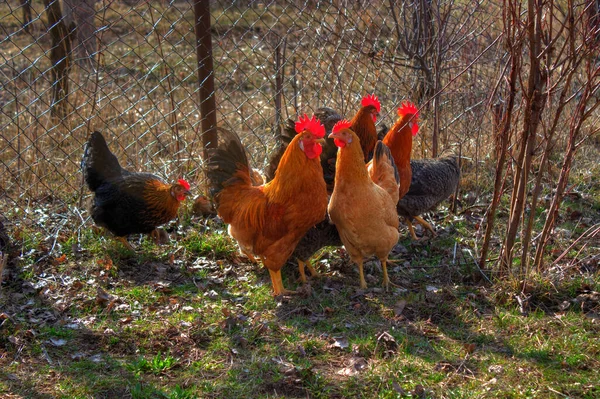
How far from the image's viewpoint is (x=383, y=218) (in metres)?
4.26

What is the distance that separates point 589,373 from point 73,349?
2.93 metres

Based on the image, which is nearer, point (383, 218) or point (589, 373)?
point (589, 373)

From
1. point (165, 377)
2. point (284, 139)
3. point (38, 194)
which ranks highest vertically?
point (284, 139)

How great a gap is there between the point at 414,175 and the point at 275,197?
1647 mm

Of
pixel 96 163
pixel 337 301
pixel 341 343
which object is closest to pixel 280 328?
pixel 341 343

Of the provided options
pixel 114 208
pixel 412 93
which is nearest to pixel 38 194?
pixel 114 208

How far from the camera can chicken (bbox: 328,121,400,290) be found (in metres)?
4.13

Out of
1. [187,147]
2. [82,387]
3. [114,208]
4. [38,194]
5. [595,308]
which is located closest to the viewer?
[82,387]

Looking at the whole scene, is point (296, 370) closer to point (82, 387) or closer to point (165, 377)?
point (165, 377)

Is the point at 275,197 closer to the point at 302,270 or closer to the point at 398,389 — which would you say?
the point at 302,270

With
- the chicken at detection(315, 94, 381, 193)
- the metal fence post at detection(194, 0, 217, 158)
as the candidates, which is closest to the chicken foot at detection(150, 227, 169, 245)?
the metal fence post at detection(194, 0, 217, 158)

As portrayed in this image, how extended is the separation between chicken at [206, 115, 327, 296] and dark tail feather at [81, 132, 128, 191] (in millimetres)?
1055

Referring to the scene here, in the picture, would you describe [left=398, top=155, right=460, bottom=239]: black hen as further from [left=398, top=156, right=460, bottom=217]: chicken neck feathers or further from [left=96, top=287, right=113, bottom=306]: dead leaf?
[left=96, top=287, right=113, bottom=306]: dead leaf

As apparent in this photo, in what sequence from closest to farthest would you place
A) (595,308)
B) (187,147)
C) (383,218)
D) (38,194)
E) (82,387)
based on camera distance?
(82,387), (595,308), (383,218), (38,194), (187,147)
